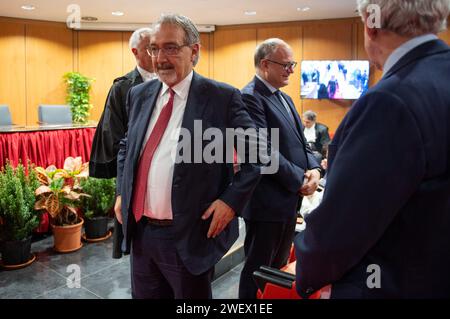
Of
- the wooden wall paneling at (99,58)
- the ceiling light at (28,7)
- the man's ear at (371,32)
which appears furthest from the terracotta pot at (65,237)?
the wooden wall paneling at (99,58)

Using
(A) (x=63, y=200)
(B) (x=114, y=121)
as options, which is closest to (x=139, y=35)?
(B) (x=114, y=121)

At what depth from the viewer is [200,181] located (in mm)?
1362

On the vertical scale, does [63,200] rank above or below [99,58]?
below

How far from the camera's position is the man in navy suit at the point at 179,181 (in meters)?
1.35

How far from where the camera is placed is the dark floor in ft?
8.27

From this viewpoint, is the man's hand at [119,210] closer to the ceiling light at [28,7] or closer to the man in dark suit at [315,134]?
the man in dark suit at [315,134]

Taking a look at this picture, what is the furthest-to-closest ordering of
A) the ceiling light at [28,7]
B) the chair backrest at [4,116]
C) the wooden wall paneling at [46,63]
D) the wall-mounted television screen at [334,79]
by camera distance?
the wooden wall paneling at [46,63] < the wall-mounted television screen at [334,79] < the ceiling light at [28,7] < the chair backrest at [4,116]

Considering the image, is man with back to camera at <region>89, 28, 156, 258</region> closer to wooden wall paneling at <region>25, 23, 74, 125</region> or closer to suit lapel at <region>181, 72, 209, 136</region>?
suit lapel at <region>181, 72, 209, 136</region>

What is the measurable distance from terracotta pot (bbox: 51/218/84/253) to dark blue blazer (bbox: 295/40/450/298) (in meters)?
2.81

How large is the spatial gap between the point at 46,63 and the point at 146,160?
7.86 meters

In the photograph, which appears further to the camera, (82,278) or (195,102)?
(82,278)

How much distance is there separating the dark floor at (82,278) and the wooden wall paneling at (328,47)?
5.36m

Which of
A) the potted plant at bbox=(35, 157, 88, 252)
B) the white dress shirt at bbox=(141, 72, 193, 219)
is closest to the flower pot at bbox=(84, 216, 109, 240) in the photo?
the potted plant at bbox=(35, 157, 88, 252)

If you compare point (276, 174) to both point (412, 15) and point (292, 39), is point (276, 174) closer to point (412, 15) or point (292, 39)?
point (412, 15)
